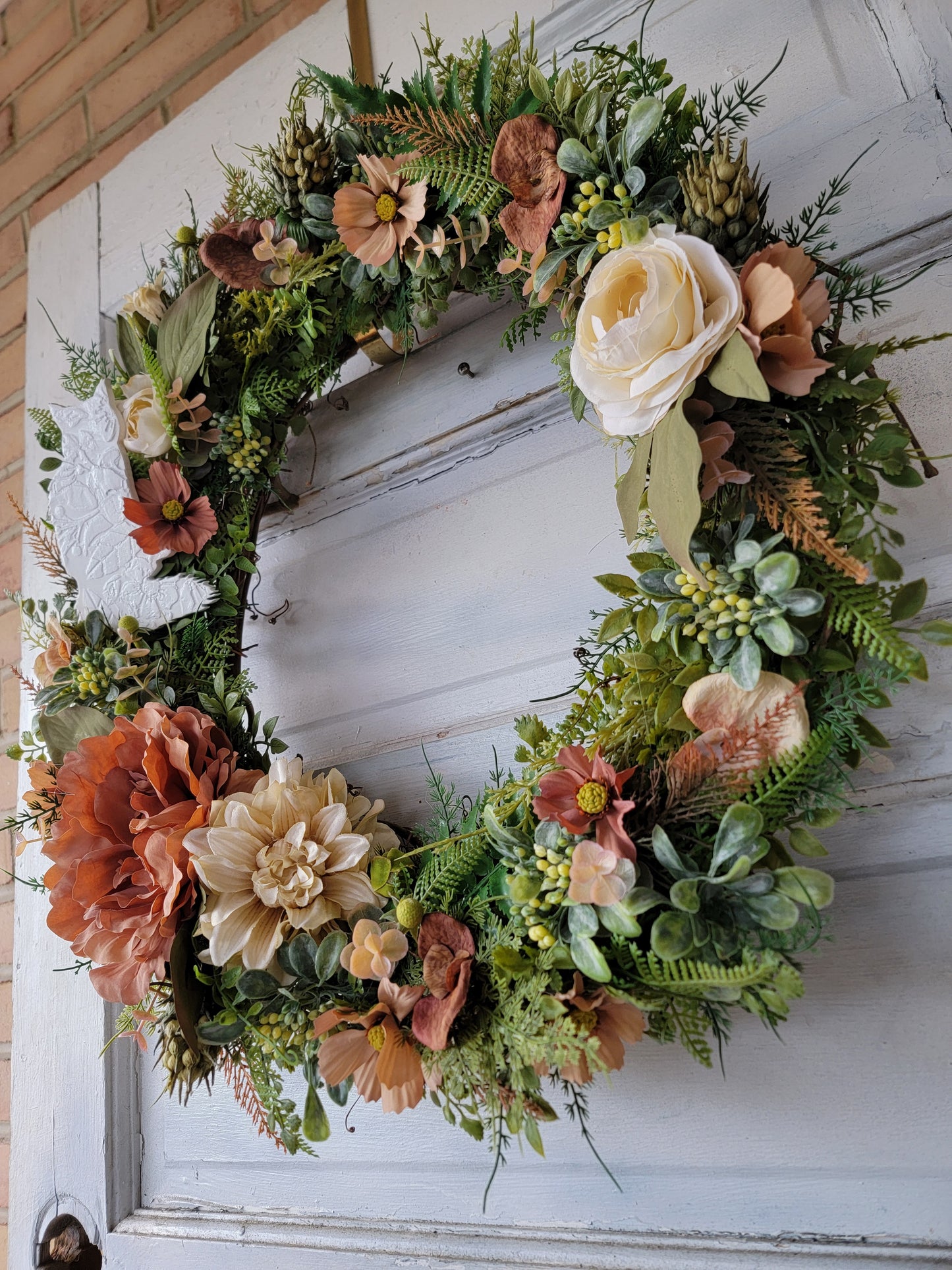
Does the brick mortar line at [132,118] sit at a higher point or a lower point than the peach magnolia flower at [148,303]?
higher

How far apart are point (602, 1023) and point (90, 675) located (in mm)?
651

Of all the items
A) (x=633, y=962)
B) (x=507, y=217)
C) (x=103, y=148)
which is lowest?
(x=633, y=962)

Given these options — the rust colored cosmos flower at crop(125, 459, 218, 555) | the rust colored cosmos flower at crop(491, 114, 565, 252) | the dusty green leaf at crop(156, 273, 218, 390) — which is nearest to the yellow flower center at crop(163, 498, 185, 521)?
the rust colored cosmos flower at crop(125, 459, 218, 555)

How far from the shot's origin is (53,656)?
1.03 metres

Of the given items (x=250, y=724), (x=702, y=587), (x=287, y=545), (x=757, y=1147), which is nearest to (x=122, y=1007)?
(x=250, y=724)

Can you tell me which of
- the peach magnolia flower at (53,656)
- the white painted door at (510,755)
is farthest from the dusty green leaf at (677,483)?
the peach magnolia flower at (53,656)

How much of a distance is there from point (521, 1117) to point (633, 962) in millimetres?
128

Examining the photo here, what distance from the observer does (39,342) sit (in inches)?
56.6

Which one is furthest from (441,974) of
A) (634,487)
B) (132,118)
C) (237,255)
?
(132,118)

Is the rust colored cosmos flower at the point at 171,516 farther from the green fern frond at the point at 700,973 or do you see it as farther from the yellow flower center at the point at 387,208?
the green fern frond at the point at 700,973

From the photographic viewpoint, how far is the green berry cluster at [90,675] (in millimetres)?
985

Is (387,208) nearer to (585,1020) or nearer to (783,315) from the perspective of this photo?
(783,315)

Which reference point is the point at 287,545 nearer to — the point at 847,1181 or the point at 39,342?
the point at 39,342

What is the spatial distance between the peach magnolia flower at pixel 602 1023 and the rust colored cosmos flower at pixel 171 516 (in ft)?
2.05
